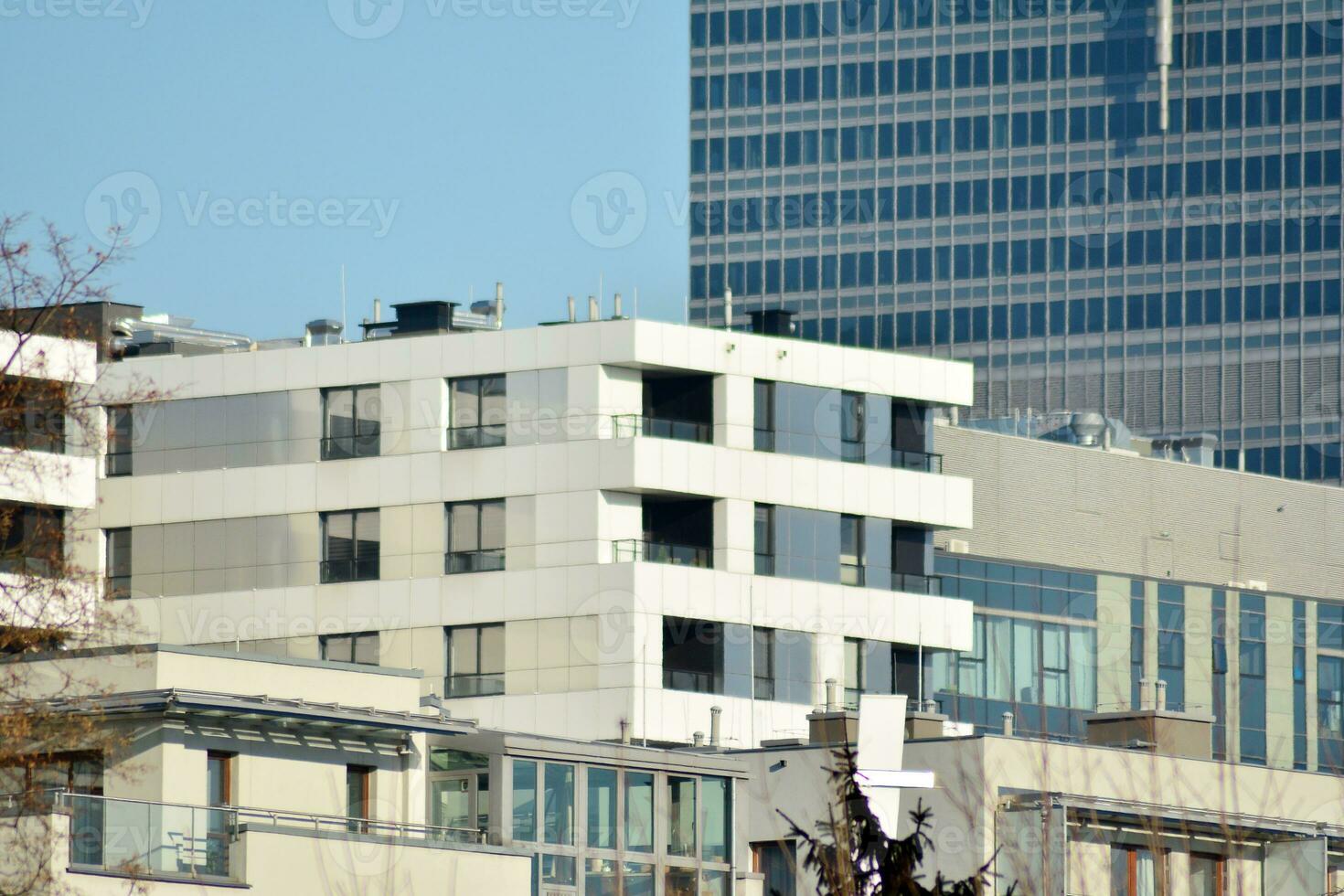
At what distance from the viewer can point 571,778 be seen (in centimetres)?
5578

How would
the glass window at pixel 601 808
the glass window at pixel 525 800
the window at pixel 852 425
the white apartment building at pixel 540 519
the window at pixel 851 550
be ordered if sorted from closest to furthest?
the glass window at pixel 525 800 → the glass window at pixel 601 808 → the white apartment building at pixel 540 519 → the window at pixel 851 550 → the window at pixel 852 425

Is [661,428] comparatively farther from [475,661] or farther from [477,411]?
[475,661]

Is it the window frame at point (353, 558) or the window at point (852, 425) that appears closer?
the window frame at point (353, 558)

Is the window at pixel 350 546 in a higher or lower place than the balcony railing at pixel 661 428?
lower

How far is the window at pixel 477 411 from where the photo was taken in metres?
84.1

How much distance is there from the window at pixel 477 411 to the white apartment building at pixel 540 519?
8 cm

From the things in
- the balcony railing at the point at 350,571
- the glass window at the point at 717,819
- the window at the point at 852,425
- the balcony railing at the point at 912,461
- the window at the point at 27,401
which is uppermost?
the window at the point at 852,425

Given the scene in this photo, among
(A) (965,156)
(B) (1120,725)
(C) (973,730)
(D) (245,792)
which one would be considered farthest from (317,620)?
(A) (965,156)

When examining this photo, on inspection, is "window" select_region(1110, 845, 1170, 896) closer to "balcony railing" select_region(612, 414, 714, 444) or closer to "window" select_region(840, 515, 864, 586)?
"balcony railing" select_region(612, 414, 714, 444)

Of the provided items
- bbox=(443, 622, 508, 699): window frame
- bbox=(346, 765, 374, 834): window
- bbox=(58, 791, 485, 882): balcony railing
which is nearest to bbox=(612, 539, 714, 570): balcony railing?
bbox=(443, 622, 508, 699): window frame

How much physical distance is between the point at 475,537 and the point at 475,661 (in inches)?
141

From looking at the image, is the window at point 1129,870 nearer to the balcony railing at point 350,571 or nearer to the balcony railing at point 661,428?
the balcony railing at point 661,428

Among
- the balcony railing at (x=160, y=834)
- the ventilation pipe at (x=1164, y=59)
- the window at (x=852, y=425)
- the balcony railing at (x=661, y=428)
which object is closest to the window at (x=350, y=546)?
the balcony railing at (x=661, y=428)

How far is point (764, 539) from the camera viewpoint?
85.2m
